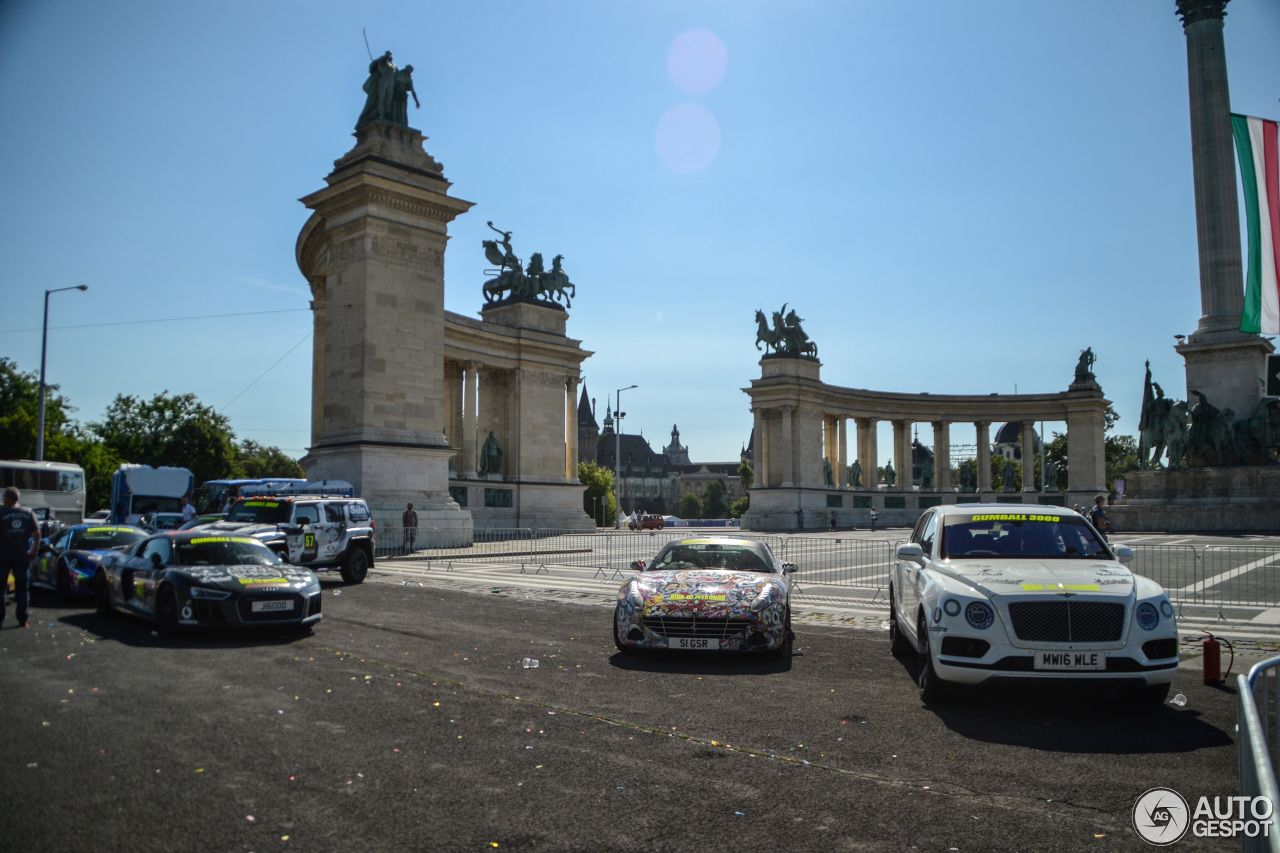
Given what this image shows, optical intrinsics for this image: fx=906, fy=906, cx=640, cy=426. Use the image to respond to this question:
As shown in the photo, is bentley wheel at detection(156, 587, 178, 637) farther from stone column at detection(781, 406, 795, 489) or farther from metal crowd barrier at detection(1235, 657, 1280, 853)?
stone column at detection(781, 406, 795, 489)

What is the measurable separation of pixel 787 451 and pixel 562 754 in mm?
55825

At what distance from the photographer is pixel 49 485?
1320 inches

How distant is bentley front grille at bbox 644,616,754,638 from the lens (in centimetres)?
961

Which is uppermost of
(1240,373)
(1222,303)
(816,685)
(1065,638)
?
(1222,303)

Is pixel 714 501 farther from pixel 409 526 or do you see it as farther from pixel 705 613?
pixel 705 613

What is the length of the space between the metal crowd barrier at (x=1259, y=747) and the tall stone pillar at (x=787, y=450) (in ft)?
186

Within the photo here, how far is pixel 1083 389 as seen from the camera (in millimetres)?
68188

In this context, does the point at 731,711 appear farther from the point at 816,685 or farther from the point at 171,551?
the point at 171,551

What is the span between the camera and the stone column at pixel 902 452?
70.0 m

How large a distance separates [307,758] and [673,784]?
237cm

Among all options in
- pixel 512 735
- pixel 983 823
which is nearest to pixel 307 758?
pixel 512 735

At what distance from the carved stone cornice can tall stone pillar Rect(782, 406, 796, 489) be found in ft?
100

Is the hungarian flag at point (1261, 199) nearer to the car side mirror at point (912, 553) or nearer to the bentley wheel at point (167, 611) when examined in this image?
the car side mirror at point (912, 553)

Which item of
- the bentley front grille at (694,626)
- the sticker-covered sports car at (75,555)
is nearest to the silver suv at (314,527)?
the sticker-covered sports car at (75,555)
